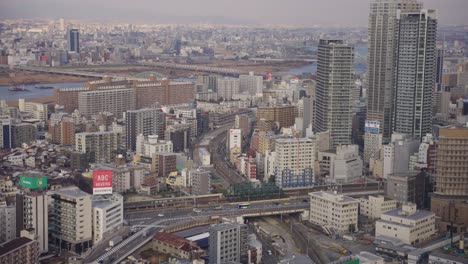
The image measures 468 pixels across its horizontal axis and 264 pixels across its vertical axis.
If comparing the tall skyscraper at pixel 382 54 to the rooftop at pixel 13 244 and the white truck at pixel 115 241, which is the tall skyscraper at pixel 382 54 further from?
the rooftop at pixel 13 244

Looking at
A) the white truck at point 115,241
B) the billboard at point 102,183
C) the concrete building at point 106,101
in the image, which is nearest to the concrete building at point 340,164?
the billboard at point 102,183

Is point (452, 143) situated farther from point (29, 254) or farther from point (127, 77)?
point (127, 77)

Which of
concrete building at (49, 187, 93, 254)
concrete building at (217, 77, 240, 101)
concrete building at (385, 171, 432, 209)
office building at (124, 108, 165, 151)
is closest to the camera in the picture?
concrete building at (49, 187, 93, 254)

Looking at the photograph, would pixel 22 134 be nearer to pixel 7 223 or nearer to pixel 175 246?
pixel 7 223

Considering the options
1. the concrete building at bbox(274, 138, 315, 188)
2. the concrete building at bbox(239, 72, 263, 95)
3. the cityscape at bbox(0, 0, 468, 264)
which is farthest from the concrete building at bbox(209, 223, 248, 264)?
the concrete building at bbox(239, 72, 263, 95)

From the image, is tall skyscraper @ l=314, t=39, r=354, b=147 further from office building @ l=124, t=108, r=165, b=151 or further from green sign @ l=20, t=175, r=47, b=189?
green sign @ l=20, t=175, r=47, b=189

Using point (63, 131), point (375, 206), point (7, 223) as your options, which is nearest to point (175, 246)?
point (7, 223)

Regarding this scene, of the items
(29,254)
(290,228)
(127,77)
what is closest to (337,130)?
(290,228)
